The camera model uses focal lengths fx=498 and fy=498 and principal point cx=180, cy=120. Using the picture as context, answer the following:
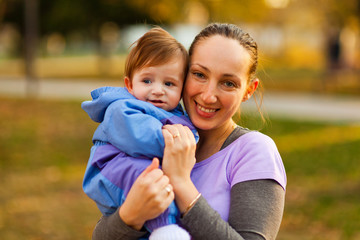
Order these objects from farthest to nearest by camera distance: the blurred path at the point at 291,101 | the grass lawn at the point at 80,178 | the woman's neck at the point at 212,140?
the blurred path at the point at 291,101 → the grass lawn at the point at 80,178 → the woman's neck at the point at 212,140

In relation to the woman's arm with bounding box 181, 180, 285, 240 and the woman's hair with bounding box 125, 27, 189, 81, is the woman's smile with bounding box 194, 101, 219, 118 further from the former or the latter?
the woman's arm with bounding box 181, 180, 285, 240

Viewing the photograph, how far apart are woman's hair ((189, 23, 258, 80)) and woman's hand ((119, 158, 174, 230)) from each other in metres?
0.59

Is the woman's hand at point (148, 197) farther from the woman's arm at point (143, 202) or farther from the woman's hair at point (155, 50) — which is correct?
the woman's hair at point (155, 50)

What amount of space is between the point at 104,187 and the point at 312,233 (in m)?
4.48

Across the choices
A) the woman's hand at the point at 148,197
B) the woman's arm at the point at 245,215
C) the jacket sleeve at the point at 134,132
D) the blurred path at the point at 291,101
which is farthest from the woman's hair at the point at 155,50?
the blurred path at the point at 291,101

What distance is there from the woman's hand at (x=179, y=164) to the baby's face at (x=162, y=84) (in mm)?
214

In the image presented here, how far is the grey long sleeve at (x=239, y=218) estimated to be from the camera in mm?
1727

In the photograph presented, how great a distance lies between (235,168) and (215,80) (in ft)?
1.15

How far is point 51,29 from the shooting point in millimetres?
25031

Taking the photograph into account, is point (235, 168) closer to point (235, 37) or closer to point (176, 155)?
point (176, 155)

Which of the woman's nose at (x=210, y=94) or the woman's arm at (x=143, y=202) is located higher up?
the woman's nose at (x=210, y=94)

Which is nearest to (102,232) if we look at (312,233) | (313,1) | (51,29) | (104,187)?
(104,187)

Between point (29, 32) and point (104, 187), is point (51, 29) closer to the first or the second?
point (29, 32)

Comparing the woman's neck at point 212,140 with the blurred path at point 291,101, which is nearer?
the woman's neck at point 212,140
